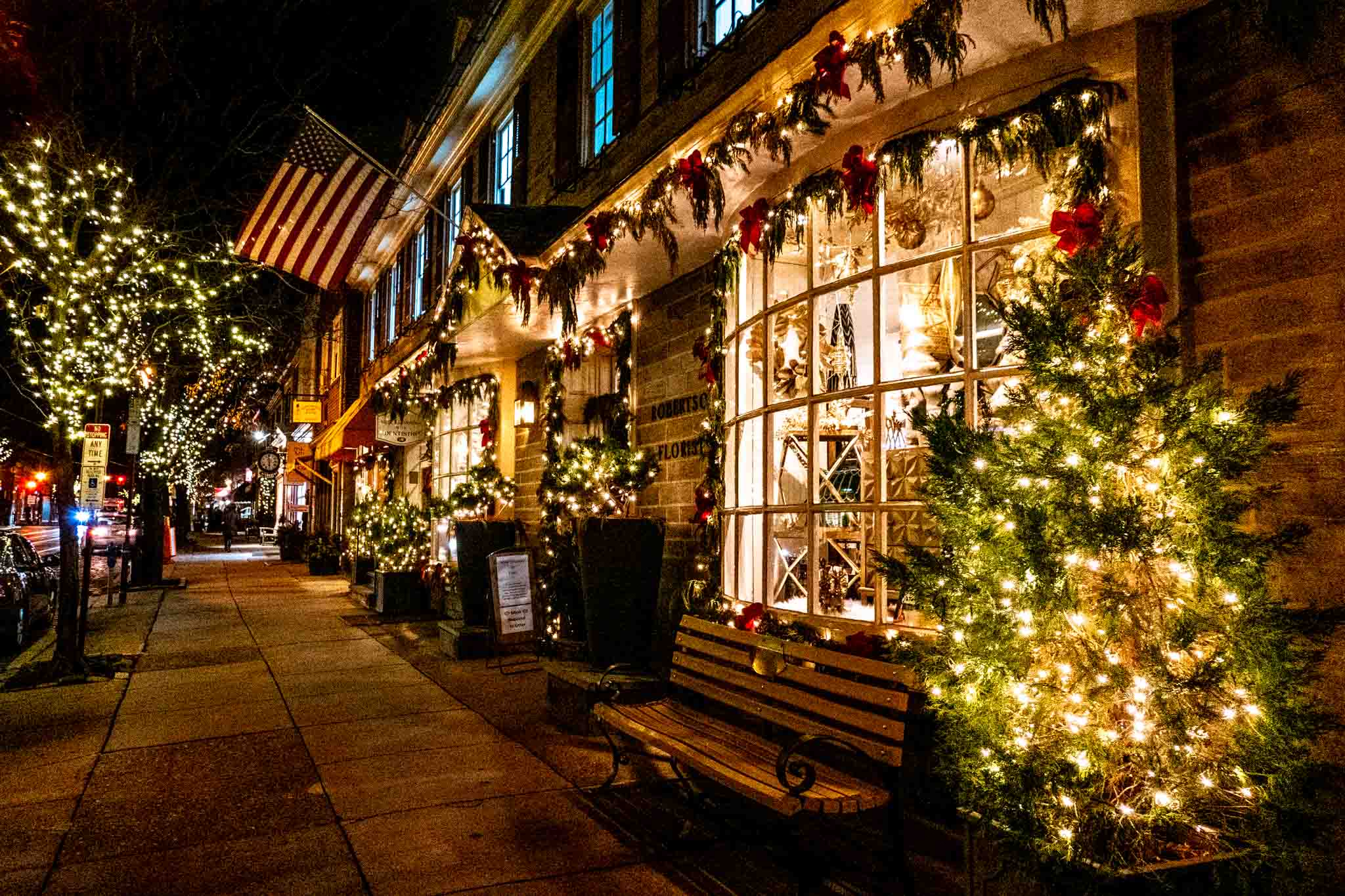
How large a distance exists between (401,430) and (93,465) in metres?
5.92

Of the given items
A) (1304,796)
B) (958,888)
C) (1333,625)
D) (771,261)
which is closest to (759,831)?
(958,888)

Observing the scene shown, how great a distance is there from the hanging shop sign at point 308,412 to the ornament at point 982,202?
25.6m

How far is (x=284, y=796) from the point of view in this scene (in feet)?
17.9

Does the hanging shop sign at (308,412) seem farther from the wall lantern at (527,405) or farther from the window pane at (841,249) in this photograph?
the window pane at (841,249)

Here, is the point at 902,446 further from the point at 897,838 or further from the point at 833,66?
the point at 897,838

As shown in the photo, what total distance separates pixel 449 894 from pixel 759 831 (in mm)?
1549

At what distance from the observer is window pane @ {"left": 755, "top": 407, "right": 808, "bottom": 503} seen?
22.2ft

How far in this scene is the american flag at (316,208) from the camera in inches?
431

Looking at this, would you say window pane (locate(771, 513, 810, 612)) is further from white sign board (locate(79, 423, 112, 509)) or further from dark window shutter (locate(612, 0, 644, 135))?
white sign board (locate(79, 423, 112, 509))

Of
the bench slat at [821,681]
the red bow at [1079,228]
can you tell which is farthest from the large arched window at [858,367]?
the bench slat at [821,681]

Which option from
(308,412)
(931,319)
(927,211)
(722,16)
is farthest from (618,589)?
(308,412)

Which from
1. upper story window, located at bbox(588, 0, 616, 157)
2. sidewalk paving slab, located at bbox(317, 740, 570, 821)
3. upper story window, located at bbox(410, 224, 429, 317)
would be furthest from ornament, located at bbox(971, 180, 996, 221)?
upper story window, located at bbox(410, 224, 429, 317)

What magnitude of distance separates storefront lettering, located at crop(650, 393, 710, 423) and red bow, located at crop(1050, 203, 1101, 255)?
12.2ft

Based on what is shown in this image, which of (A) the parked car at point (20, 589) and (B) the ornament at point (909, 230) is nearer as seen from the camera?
(B) the ornament at point (909, 230)
